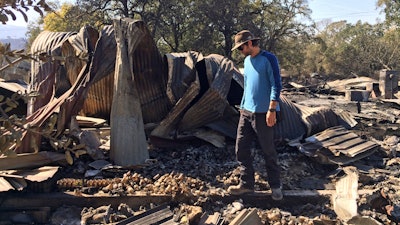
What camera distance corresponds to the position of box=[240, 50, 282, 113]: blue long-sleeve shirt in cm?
372

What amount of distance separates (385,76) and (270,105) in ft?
42.0

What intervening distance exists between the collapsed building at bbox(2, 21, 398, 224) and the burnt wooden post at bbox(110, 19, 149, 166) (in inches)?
2.6

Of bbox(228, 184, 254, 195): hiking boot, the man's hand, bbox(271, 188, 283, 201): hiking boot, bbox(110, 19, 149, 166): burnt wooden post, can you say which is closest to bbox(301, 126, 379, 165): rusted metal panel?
bbox(271, 188, 283, 201): hiking boot

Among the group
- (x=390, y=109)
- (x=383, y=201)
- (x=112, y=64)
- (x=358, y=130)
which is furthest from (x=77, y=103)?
(x=390, y=109)

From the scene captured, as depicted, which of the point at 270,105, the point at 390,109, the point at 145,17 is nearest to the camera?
the point at 270,105

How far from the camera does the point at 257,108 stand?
3811 millimetres

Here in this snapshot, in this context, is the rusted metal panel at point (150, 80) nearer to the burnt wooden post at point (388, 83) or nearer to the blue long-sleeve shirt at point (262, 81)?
the blue long-sleeve shirt at point (262, 81)

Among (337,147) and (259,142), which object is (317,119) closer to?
(337,147)

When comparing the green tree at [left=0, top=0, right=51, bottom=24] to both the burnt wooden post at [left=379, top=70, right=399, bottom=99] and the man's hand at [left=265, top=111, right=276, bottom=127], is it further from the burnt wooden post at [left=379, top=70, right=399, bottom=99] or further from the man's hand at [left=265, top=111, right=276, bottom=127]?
the burnt wooden post at [left=379, top=70, right=399, bottom=99]

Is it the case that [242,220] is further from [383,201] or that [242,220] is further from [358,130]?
[358,130]

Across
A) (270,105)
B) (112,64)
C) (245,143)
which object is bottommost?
(245,143)

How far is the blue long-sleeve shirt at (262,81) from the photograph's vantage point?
3.72 m

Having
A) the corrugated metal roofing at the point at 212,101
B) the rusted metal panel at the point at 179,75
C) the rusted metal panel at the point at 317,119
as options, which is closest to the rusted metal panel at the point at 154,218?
the corrugated metal roofing at the point at 212,101

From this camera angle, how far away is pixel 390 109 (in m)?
10.7
